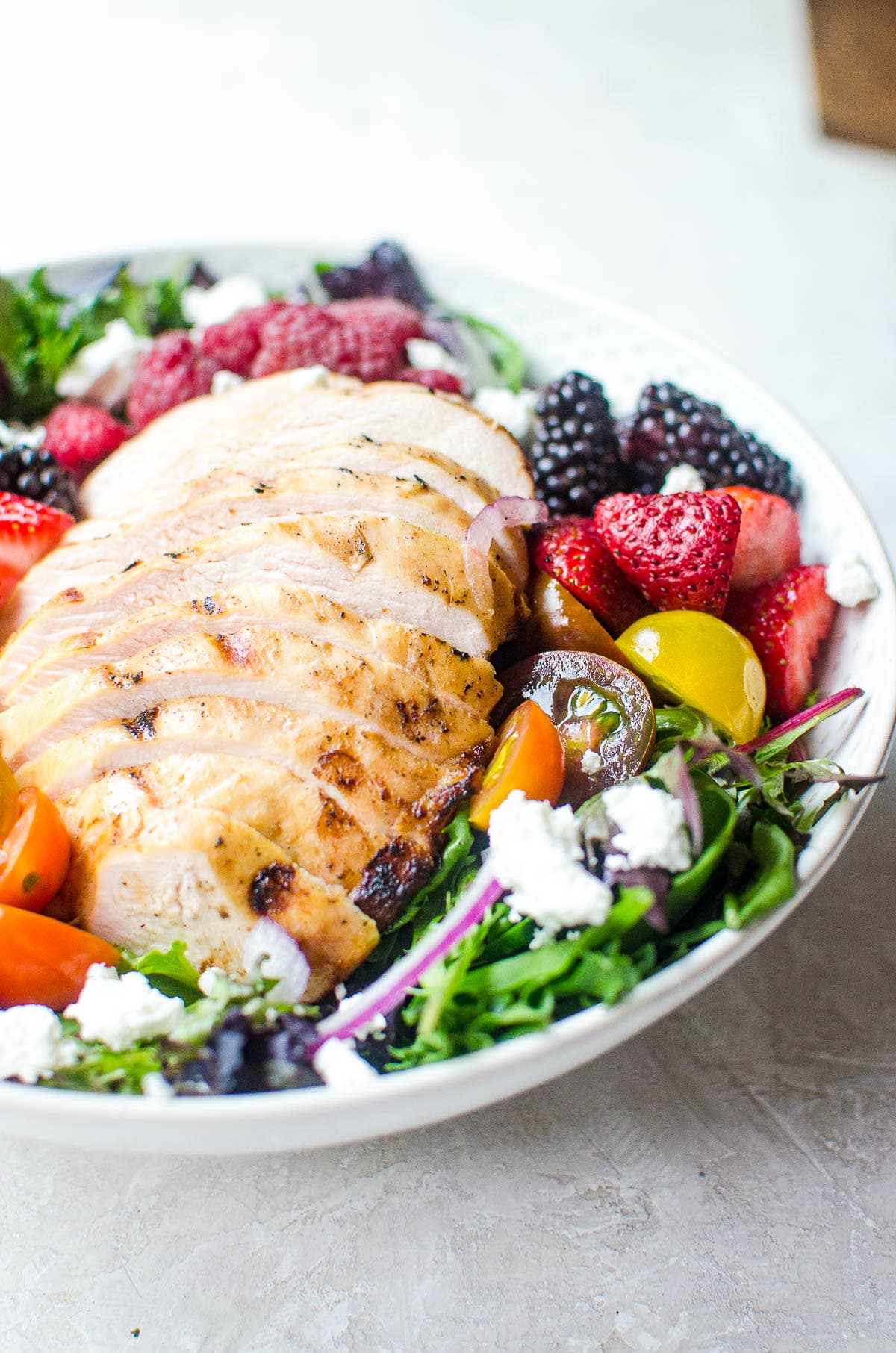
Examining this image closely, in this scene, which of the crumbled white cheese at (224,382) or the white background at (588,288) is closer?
the white background at (588,288)

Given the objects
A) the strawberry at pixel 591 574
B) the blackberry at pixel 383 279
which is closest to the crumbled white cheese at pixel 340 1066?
the strawberry at pixel 591 574

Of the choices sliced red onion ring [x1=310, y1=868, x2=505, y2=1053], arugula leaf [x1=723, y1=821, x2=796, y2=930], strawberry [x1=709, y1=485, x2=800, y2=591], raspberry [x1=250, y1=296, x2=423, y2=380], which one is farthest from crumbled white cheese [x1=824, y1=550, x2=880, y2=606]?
raspberry [x1=250, y1=296, x2=423, y2=380]

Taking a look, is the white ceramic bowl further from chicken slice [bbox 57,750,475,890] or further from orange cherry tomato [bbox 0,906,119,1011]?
chicken slice [bbox 57,750,475,890]

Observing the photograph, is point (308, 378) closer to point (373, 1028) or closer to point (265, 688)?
point (265, 688)

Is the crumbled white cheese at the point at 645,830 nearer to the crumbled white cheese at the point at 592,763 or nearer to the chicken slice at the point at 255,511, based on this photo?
the crumbled white cheese at the point at 592,763

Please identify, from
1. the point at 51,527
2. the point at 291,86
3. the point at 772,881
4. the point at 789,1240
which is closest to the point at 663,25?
the point at 291,86

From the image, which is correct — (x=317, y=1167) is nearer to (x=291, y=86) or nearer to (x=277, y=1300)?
(x=277, y=1300)
